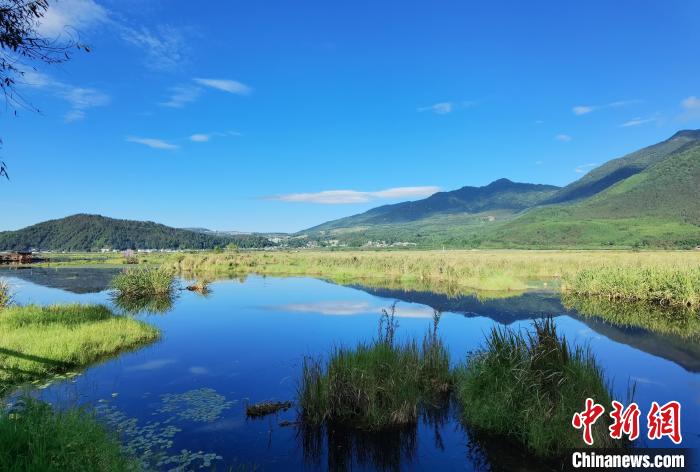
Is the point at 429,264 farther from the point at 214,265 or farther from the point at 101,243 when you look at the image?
the point at 101,243

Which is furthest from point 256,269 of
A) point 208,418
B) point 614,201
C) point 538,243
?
point 614,201

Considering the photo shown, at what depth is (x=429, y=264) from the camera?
49125 mm

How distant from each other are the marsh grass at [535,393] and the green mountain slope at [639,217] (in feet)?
405

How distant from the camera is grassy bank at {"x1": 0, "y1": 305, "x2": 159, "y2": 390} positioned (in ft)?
41.7

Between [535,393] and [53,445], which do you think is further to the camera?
[535,393]

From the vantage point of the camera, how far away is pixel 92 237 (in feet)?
552

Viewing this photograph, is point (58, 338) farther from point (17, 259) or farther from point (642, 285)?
point (17, 259)

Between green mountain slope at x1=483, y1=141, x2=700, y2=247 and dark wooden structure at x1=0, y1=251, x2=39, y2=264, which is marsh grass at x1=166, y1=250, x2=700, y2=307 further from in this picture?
green mountain slope at x1=483, y1=141, x2=700, y2=247

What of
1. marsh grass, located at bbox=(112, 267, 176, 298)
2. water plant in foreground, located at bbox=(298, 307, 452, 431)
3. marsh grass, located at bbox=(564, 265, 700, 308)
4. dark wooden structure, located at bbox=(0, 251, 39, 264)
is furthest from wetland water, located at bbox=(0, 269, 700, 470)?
dark wooden structure, located at bbox=(0, 251, 39, 264)

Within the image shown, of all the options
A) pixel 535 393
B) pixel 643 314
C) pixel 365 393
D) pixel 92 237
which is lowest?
pixel 643 314

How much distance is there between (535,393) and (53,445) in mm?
8427

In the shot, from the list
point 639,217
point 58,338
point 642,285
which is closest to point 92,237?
point 58,338

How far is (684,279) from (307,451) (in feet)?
88.3

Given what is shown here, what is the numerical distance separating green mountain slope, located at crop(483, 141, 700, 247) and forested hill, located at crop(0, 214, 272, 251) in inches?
4702
